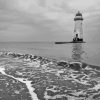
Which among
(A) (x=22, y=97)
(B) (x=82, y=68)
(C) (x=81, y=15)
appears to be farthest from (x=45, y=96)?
(C) (x=81, y=15)

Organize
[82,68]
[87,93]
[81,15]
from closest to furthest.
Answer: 1. [87,93]
2. [82,68]
3. [81,15]

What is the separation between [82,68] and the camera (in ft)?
51.0

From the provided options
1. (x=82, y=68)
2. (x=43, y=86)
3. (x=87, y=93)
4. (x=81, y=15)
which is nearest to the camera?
(x=87, y=93)

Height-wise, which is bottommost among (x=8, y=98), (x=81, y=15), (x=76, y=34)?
(x=8, y=98)

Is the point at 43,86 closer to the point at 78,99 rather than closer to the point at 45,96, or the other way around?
the point at 45,96

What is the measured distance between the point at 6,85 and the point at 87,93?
14.8 feet

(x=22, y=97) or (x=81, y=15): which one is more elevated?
(x=81, y=15)

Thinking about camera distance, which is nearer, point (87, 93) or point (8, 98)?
point (8, 98)

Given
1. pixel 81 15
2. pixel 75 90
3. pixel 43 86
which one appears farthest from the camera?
pixel 81 15

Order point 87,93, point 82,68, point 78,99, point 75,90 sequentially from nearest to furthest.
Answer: point 78,99
point 87,93
point 75,90
point 82,68

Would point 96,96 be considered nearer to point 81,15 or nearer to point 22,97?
point 22,97

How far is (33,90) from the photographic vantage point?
28.2 ft

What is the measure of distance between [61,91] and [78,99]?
1.33 m

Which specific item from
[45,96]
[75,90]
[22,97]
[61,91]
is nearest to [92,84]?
[75,90]
